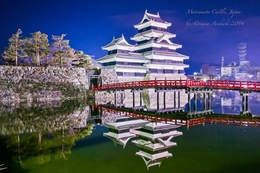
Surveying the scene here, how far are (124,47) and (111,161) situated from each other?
2605 cm

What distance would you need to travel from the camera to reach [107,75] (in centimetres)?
3036

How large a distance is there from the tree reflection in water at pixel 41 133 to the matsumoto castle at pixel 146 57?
52.0 ft

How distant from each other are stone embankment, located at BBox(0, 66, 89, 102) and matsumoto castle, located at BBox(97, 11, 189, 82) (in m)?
5.41

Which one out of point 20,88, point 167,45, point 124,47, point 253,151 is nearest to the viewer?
point 253,151

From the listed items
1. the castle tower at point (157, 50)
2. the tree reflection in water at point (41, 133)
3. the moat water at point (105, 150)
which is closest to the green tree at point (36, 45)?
the tree reflection in water at point (41, 133)

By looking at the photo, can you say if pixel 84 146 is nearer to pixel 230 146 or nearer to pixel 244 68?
pixel 230 146

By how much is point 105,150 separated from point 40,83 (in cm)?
1942

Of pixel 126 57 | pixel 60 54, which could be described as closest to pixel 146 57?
pixel 126 57

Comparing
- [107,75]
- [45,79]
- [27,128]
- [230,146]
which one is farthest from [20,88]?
[230,146]

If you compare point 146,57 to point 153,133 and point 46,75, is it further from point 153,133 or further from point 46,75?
point 153,133

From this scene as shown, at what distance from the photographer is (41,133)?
11.5 meters

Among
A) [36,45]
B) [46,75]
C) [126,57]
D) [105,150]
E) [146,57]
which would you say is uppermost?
[36,45]

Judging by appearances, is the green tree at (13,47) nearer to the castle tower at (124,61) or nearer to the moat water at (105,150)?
the castle tower at (124,61)

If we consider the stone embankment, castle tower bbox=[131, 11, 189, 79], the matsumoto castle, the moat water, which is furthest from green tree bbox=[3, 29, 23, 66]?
castle tower bbox=[131, 11, 189, 79]
